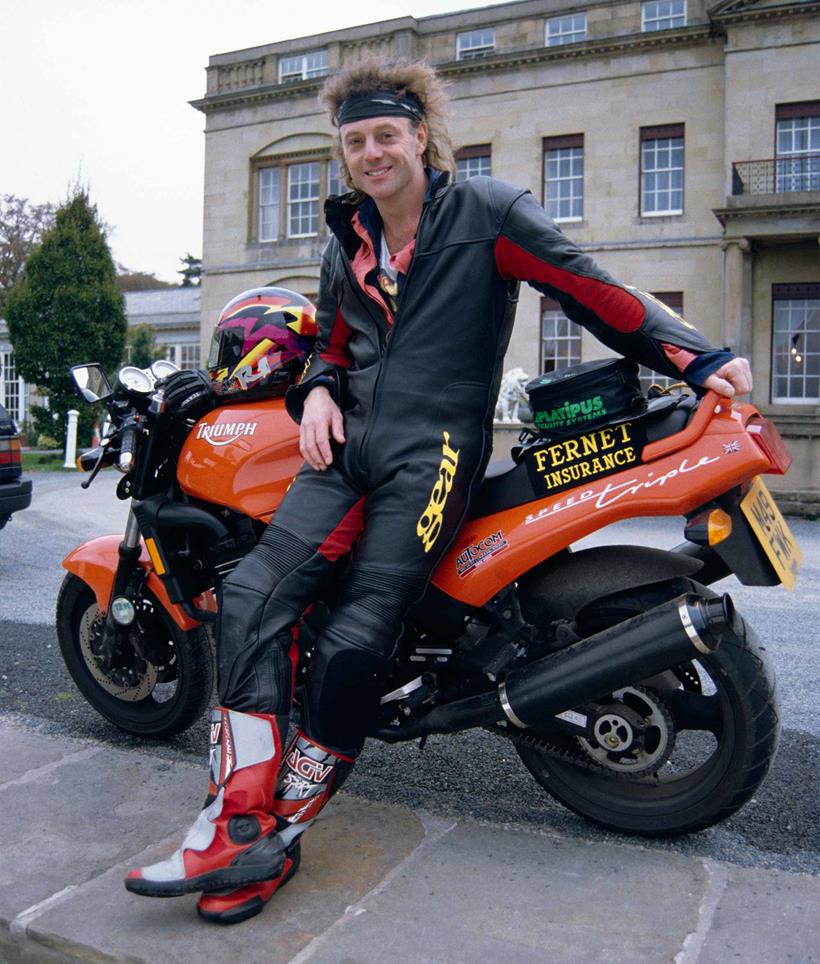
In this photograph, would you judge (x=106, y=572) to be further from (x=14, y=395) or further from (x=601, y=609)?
(x=14, y=395)

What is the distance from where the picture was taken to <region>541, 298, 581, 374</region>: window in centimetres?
2497

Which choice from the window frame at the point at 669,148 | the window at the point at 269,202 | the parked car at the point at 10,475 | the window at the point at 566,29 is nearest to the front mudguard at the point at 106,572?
the parked car at the point at 10,475

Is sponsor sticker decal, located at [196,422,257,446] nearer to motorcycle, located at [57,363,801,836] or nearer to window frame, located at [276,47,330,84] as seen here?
motorcycle, located at [57,363,801,836]

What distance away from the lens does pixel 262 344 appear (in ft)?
10.4

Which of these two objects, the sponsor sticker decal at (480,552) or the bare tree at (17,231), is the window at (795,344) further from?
the bare tree at (17,231)

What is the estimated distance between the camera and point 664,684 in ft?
8.72

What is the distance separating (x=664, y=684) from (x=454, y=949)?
891 millimetres

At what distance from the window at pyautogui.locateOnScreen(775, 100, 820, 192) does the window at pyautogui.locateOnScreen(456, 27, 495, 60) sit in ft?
26.2

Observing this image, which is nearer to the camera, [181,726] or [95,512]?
[181,726]

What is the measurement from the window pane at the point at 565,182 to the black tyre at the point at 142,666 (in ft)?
76.3

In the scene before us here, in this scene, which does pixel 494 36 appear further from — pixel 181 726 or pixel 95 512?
pixel 181 726

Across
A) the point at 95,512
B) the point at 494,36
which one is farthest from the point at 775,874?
the point at 494,36

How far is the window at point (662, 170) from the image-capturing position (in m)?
24.2

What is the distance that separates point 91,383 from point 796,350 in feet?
74.2
